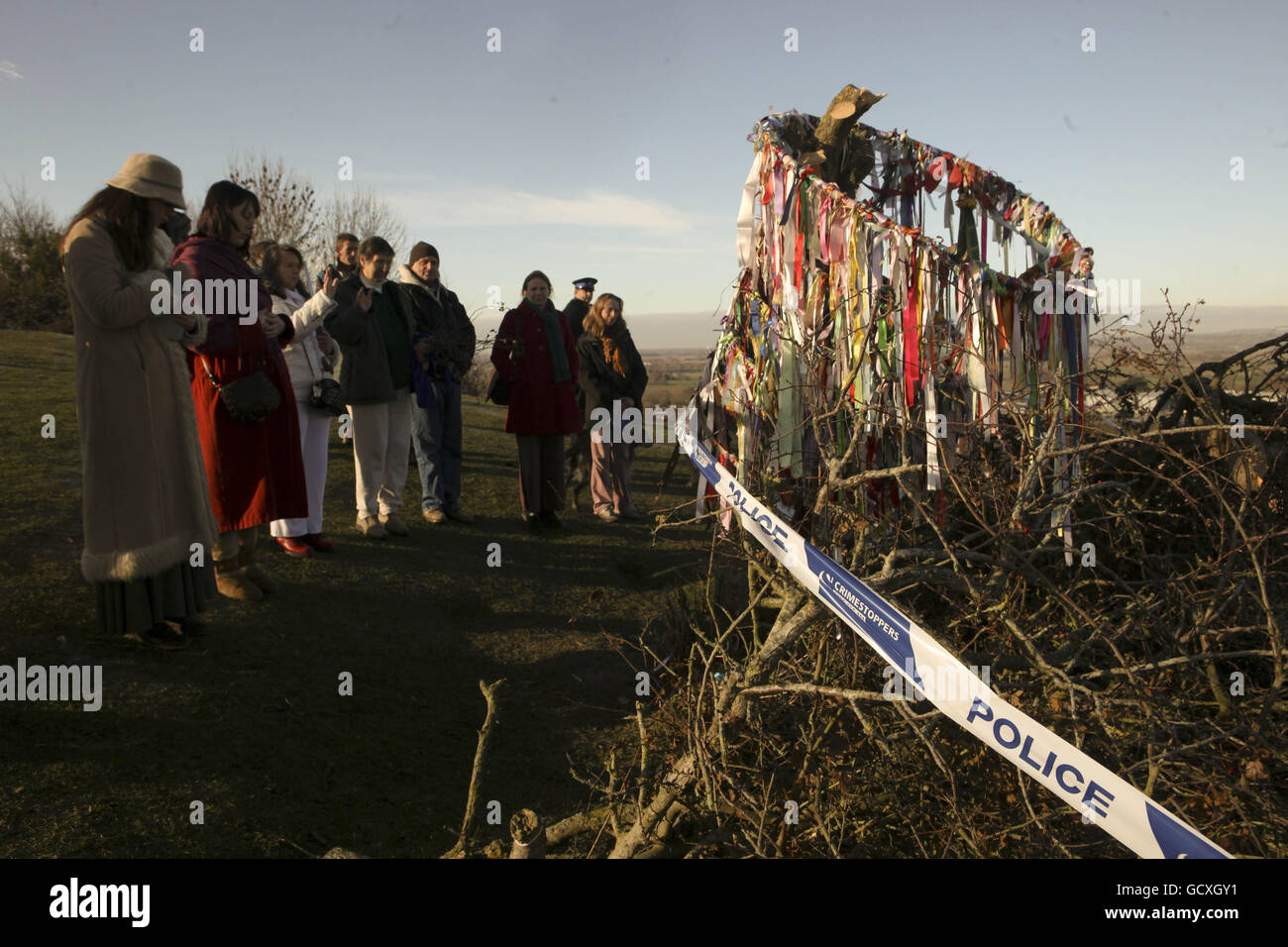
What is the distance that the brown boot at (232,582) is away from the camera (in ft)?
16.3

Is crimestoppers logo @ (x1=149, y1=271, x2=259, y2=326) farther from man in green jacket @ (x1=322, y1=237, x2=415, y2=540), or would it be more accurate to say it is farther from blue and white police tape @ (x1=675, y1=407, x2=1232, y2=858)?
blue and white police tape @ (x1=675, y1=407, x2=1232, y2=858)

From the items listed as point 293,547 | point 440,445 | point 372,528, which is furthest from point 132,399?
point 440,445

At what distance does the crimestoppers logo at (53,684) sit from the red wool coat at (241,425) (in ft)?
3.61

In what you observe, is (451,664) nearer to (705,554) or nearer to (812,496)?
(812,496)

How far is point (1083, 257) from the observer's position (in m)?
5.56

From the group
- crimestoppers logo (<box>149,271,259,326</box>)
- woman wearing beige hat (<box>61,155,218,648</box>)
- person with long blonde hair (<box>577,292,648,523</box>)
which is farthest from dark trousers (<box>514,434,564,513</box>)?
woman wearing beige hat (<box>61,155,218,648</box>)

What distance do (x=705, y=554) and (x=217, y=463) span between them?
3.58 metres

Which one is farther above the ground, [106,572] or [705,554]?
[106,572]

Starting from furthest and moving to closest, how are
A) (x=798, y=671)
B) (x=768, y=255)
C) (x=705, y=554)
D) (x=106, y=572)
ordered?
(x=705, y=554), (x=768, y=255), (x=106, y=572), (x=798, y=671)

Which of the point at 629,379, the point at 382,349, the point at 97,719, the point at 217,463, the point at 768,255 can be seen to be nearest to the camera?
the point at 97,719

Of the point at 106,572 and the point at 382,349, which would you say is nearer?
the point at 106,572

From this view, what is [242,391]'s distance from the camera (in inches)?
186
